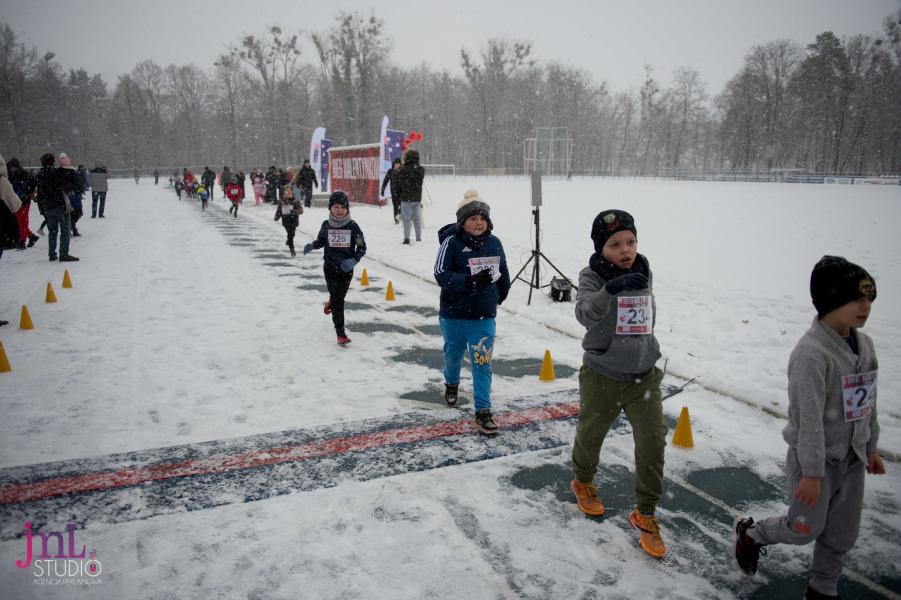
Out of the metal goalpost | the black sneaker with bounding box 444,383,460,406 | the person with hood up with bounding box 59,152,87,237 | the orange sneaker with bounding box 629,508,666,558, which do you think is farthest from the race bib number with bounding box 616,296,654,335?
the metal goalpost

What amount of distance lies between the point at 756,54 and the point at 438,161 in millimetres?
46707

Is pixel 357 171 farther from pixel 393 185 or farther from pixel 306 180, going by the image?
pixel 393 185

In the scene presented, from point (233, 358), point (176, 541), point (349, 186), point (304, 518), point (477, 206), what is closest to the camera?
point (176, 541)

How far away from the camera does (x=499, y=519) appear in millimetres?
3258

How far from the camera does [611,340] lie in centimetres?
300

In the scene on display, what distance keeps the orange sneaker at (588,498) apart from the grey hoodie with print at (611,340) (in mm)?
818

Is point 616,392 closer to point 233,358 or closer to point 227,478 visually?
point 227,478

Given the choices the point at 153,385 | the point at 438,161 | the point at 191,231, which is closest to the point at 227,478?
the point at 153,385

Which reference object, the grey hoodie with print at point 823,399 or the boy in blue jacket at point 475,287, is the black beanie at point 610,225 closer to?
the grey hoodie with print at point 823,399

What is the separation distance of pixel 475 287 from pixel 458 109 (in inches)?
3369

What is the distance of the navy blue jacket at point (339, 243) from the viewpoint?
21.8 ft

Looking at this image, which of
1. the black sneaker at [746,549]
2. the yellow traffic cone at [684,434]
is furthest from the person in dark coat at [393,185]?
the black sneaker at [746,549]

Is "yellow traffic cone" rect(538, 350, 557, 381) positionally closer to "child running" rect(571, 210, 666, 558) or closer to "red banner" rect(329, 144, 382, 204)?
"child running" rect(571, 210, 666, 558)

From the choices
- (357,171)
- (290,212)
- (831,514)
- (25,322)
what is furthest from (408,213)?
(357,171)
